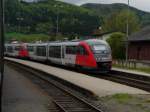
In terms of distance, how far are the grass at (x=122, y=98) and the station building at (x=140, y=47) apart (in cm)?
3715

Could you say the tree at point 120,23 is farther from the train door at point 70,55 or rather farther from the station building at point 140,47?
the train door at point 70,55

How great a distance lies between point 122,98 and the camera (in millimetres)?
19297

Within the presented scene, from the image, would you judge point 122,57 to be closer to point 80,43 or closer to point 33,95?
point 80,43

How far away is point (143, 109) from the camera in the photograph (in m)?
16.4

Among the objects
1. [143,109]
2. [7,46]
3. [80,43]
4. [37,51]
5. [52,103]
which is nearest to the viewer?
[143,109]

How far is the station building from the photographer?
192 ft

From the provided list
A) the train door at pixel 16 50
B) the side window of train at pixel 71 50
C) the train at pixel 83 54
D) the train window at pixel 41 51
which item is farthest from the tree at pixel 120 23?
the side window of train at pixel 71 50

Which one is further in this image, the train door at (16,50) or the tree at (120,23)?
the tree at (120,23)

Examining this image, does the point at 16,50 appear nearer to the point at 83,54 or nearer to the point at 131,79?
the point at 83,54

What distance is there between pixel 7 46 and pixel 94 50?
54279mm

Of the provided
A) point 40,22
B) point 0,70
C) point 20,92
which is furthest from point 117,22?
point 0,70

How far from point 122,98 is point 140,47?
4206 cm

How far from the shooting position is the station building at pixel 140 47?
192ft

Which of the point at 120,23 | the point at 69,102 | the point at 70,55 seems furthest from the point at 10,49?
the point at 69,102
